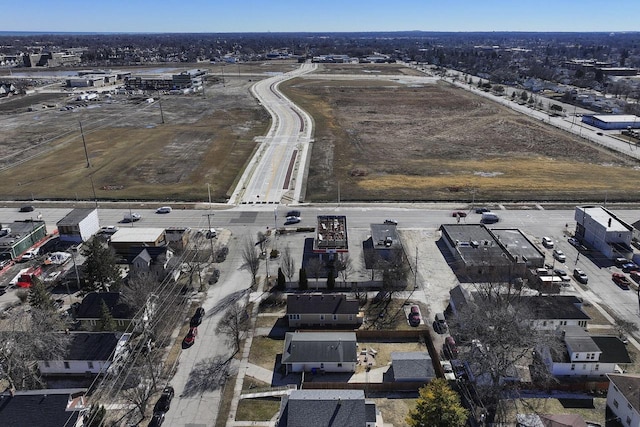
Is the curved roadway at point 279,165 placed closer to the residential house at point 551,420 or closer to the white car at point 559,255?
the white car at point 559,255

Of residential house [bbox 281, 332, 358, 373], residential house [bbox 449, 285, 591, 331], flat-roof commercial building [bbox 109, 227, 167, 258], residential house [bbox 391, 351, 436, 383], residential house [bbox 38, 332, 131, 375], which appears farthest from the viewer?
flat-roof commercial building [bbox 109, 227, 167, 258]

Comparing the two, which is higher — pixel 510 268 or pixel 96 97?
pixel 96 97

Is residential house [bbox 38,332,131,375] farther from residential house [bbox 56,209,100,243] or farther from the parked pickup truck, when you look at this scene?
the parked pickup truck

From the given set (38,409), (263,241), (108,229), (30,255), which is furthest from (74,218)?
(38,409)

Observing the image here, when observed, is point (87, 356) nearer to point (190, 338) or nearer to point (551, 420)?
point (190, 338)

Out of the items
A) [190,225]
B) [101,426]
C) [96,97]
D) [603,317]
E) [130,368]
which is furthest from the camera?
[96,97]

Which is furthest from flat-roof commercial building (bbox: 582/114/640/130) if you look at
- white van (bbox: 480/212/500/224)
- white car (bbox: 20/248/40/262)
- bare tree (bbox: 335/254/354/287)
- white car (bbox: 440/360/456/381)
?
white car (bbox: 20/248/40/262)

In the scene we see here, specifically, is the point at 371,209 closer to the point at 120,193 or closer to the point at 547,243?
the point at 547,243

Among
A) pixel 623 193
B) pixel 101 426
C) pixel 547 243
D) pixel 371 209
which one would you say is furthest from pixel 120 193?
pixel 623 193

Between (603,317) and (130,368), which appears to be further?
(603,317)
